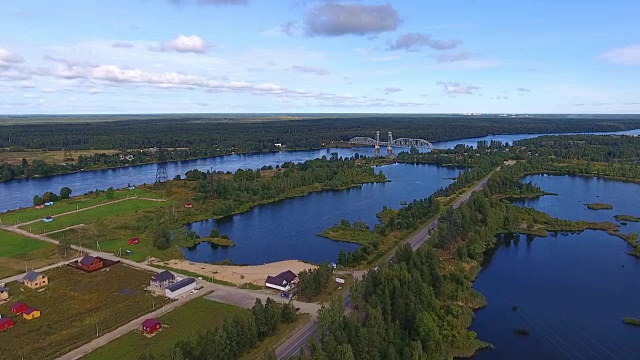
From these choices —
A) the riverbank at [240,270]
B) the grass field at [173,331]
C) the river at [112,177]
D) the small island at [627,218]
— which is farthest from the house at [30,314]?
the small island at [627,218]

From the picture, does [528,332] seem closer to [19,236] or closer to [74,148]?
[19,236]

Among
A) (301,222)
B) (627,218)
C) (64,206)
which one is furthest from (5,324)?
(627,218)

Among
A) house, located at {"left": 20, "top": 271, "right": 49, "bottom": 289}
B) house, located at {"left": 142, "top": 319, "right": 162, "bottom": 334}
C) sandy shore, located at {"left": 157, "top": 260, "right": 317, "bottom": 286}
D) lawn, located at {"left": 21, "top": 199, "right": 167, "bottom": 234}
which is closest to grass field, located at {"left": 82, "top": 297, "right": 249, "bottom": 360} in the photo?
house, located at {"left": 142, "top": 319, "right": 162, "bottom": 334}

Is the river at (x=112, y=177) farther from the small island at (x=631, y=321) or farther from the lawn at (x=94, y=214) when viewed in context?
the small island at (x=631, y=321)

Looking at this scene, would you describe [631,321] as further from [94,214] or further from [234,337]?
[94,214]

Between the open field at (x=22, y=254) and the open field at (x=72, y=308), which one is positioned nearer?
the open field at (x=72, y=308)
